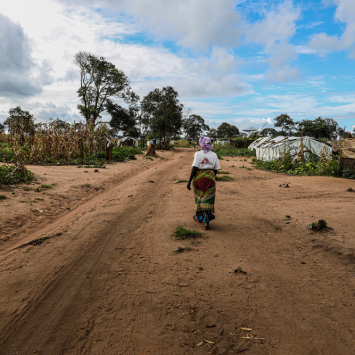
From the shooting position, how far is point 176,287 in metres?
3.22

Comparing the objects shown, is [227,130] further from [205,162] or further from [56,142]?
[205,162]

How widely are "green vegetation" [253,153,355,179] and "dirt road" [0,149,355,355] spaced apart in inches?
290

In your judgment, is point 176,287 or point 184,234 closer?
point 176,287

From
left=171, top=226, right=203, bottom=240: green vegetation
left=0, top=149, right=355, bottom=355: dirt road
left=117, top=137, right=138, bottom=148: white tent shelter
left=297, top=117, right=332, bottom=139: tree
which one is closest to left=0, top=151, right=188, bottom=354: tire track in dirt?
left=0, top=149, right=355, bottom=355: dirt road

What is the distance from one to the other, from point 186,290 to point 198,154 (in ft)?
9.38

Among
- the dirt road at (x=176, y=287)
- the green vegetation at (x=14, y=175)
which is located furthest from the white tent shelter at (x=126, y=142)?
the dirt road at (x=176, y=287)

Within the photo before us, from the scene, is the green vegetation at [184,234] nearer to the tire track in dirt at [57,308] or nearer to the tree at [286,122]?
the tire track in dirt at [57,308]

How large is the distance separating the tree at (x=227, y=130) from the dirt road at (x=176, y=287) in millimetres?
61275

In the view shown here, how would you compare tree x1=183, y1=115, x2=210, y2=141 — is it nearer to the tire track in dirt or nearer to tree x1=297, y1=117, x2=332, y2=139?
tree x1=297, y1=117, x2=332, y2=139

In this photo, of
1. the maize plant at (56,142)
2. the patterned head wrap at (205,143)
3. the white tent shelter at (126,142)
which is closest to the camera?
the patterned head wrap at (205,143)

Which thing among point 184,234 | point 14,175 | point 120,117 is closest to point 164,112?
point 120,117

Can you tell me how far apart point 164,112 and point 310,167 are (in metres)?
29.8

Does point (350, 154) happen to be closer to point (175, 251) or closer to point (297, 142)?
point (297, 142)

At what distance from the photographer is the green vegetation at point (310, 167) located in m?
12.4
